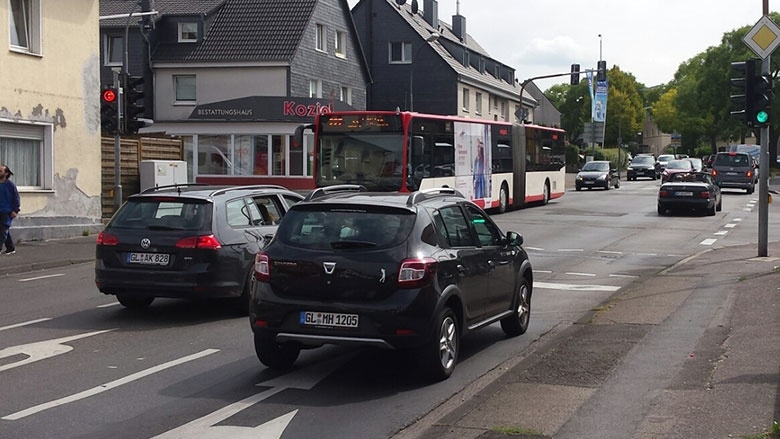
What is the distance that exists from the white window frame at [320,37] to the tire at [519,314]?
39606mm

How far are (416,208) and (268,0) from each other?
4217 cm

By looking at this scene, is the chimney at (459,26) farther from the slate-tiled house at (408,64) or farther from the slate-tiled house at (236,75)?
the slate-tiled house at (236,75)

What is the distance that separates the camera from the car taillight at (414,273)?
7.93 m

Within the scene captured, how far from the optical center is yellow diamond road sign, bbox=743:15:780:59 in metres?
16.1

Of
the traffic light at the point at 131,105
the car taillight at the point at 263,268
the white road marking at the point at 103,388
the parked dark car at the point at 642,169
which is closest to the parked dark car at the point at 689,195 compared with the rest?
the traffic light at the point at 131,105

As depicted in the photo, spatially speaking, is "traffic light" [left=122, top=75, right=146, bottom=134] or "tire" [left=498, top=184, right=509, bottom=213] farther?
"tire" [left=498, top=184, right=509, bottom=213]

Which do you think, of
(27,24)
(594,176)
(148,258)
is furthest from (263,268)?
(594,176)

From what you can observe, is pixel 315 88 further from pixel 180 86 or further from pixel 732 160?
pixel 732 160

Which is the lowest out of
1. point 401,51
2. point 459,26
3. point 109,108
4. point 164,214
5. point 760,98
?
point 164,214

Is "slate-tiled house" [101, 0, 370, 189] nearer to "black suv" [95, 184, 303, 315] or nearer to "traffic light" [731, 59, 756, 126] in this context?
"traffic light" [731, 59, 756, 126]

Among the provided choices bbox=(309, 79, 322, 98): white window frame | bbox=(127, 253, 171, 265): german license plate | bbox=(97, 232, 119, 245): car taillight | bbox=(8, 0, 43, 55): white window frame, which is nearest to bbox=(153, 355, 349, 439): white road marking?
bbox=(127, 253, 171, 265): german license plate

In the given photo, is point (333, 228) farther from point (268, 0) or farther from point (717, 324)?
point (268, 0)

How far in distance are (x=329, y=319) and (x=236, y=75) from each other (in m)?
40.0

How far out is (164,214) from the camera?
11656 mm
